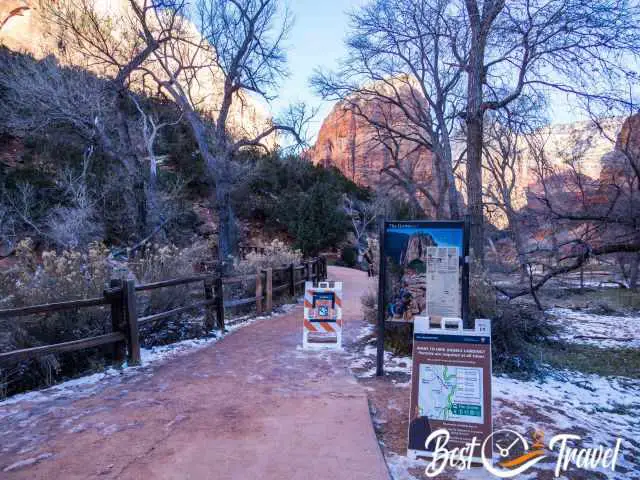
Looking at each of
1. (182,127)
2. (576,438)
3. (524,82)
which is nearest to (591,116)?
(524,82)

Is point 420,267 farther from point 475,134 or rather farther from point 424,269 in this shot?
point 475,134

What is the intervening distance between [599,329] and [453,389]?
36.8 ft

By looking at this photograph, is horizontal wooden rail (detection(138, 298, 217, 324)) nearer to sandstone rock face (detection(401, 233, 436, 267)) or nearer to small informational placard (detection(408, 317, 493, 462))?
sandstone rock face (detection(401, 233, 436, 267))

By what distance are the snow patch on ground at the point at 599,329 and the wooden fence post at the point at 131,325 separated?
907 centimetres

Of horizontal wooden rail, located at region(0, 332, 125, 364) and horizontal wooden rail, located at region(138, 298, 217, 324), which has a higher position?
horizontal wooden rail, located at region(138, 298, 217, 324)

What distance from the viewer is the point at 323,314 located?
8.11 metres

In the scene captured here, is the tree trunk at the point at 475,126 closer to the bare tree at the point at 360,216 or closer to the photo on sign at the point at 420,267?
the photo on sign at the point at 420,267

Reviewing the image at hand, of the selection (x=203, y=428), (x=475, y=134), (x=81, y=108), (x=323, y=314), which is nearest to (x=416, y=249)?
(x=323, y=314)

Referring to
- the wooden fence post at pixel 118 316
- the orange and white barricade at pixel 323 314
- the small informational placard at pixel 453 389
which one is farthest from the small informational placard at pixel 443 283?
the wooden fence post at pixel 118 316

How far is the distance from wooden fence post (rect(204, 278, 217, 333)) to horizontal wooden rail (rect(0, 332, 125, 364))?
2.41m

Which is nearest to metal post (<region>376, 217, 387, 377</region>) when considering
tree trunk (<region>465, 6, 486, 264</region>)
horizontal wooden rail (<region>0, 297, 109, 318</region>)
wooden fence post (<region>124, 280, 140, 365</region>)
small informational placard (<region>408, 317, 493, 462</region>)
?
small informational placard (<region>408, 317, 493, 462</region>)

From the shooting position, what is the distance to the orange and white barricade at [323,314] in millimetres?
7961

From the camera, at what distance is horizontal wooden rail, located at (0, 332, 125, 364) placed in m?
4.98

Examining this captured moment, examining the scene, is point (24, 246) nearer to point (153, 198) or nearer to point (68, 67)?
→ point (153, 198)
